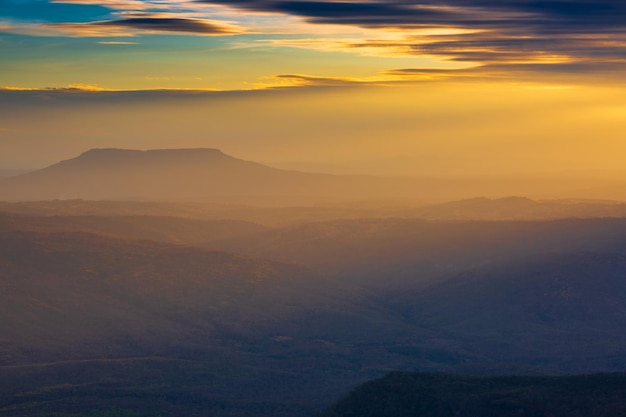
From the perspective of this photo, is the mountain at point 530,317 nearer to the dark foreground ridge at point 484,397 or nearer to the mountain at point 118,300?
the mountain at point 118,300

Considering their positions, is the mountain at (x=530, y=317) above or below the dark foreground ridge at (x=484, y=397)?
below

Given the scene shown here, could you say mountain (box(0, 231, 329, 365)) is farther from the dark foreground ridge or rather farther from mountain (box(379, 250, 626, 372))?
the dark foreground ridge

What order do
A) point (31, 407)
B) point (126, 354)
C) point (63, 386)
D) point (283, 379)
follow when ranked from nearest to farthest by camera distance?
point (31, 407), point (63, 386), point (283, 379), point (126, 354)

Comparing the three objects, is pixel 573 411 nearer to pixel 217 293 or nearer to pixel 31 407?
pixel 31 407

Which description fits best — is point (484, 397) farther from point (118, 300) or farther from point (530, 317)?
point (118, 300)

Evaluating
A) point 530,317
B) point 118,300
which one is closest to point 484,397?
point 530,317

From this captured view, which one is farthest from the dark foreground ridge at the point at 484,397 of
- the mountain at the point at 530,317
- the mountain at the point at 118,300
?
the mountain at the point at 118,300

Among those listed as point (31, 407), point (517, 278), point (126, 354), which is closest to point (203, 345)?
point (126, 354)

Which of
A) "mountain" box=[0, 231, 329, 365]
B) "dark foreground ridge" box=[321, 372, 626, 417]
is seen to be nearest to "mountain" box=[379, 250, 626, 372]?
"mountain" box=[0, 231, 329, 365]
